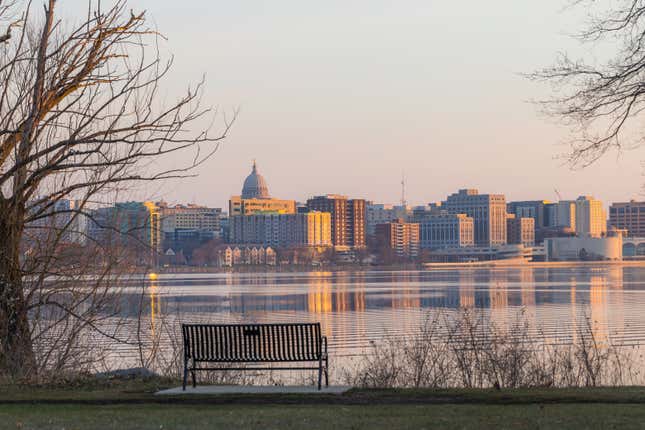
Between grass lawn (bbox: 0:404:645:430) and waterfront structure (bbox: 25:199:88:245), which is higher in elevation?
waterfront structure (bbox: 25:199:88:245)

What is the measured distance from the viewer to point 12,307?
53.3 ft

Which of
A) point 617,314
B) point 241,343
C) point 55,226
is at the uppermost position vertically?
point 55,226

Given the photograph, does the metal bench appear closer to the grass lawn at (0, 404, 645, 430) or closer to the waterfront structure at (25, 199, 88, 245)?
the grass lawn at (0, 404, 645, 430)

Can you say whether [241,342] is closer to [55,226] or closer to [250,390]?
[250,390]

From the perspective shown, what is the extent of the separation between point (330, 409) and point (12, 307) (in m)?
6.42

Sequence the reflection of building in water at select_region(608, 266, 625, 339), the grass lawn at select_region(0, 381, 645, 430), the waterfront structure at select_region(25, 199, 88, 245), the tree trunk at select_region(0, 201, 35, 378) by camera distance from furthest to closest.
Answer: the reflection of building in water at select_region(608, 266, 625, 339)
the waterfront structure at select_region(25, 199, 88, 245)
the tree trunk at select_region(0, 201, 35, 378)
the grass lawn at select_region(0, 381, 645, 430)

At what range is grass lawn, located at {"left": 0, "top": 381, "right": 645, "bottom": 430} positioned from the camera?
1066 centimetres

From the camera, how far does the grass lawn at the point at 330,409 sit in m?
10.7

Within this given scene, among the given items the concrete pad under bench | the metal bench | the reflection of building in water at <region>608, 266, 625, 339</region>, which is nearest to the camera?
the concrete pad under bench

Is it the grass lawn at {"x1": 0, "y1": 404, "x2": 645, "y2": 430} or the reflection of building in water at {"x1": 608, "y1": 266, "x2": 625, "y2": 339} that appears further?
the reflection of building in water at {"x1": 608, "y1": 266, "x2": 625, "y2": 339}

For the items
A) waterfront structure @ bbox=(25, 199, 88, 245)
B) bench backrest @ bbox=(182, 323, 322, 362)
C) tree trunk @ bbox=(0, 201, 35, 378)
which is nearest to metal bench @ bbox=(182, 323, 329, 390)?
bench backrest @ bbox=(182, 323, 322, 362)

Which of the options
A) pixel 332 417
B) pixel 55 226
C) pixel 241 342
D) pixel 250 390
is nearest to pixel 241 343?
pixel 241 342

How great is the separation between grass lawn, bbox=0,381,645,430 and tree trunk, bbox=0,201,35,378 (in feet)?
5.58

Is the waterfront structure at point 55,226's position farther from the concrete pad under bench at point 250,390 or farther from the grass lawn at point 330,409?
the concrete pad under bench at point 250,390
